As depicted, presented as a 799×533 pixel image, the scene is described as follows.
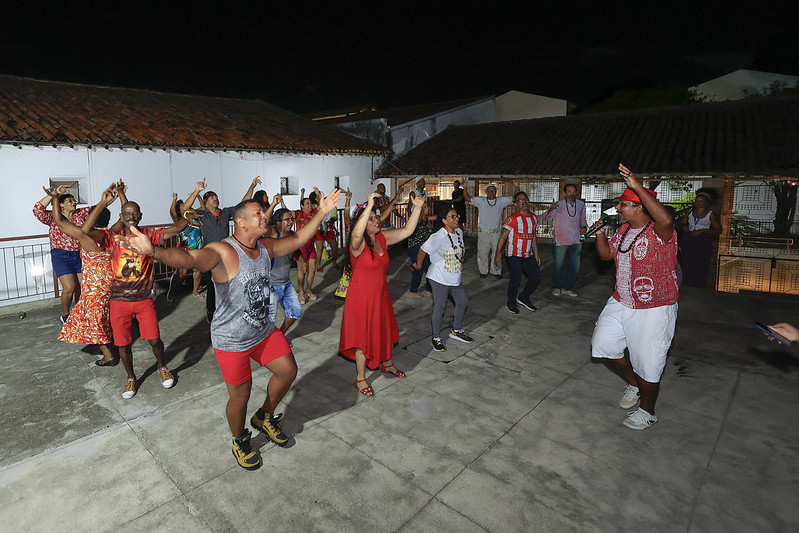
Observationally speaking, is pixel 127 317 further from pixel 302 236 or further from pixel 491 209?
pixel 491 209

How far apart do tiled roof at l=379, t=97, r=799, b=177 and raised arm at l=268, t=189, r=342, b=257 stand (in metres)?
11.3

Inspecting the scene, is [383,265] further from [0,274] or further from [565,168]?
[565,168]

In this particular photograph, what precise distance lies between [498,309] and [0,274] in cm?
933

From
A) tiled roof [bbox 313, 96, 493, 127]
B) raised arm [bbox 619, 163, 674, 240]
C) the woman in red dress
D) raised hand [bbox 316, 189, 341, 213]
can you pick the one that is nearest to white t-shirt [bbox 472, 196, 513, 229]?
the woman in red dress

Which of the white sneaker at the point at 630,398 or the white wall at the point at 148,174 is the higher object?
the white wall at the point at 148,174

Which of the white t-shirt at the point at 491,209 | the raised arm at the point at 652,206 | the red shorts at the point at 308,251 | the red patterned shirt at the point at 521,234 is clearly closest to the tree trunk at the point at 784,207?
the white t-shirt at the point at 491,209

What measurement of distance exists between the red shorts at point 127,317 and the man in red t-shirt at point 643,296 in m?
4.35

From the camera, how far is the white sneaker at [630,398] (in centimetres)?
445

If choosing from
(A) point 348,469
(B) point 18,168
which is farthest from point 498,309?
(B) point 18,168

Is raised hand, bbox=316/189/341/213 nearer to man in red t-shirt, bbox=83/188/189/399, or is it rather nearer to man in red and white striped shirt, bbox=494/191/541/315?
man in red t-shirt, bbox=83/188/189/399

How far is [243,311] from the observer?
10.7 feet

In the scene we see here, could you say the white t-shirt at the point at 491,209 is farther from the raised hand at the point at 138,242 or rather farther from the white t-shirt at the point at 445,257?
the raised hand at the point at 138,242

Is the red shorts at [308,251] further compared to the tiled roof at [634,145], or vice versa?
the tiled roof at [634,145]

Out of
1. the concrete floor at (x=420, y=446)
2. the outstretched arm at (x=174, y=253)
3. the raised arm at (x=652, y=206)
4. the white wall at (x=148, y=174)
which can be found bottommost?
the concrete floor at (x=420, y=446)
